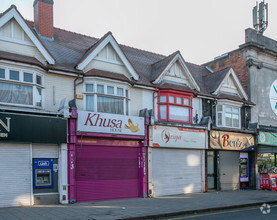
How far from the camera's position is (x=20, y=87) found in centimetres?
1338

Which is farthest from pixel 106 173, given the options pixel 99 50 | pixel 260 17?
pixel 260 17

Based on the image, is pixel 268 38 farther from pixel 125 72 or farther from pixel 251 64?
pixel 125 72

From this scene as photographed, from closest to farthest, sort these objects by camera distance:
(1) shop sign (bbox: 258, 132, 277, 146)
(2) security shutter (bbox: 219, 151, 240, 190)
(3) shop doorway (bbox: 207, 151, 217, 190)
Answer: (3) shop doorway (bbox: 207, 151, 217, 190)
(2) security shutter (bbox: 219, 151, 240, 190)
(1) shop sign (bbox: 258, 132, 277, 146)

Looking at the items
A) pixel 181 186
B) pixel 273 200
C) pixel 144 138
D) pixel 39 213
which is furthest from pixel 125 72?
pixel 273 200

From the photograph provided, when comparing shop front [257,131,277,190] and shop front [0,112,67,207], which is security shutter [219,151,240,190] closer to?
shop front [257,131,277,190]

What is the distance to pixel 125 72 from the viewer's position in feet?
55.5

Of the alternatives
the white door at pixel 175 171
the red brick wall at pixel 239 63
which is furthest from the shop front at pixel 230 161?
the red brick wall at pixel 239 63

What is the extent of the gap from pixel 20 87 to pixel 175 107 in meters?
8.69

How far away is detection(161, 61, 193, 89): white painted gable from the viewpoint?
737 inches

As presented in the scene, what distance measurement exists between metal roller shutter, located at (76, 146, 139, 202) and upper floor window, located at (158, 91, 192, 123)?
111 inches

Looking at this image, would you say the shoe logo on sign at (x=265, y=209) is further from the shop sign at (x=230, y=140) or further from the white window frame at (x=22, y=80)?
the white window frame at (x=22, y=80)

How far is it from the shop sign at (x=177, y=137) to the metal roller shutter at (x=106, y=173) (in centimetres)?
128

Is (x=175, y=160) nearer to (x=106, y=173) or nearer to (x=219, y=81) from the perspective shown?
(x=106, y=173)

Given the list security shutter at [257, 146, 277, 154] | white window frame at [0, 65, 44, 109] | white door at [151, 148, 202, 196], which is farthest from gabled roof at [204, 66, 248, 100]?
white window frame at [0, 65, 44, 109]
